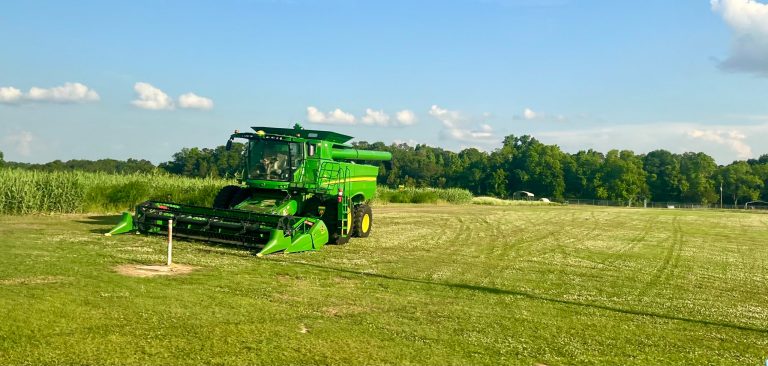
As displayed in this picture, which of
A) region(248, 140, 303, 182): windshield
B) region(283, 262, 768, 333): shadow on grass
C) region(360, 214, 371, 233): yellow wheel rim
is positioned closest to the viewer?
region(283, 262, 768, 333): shadow on grass

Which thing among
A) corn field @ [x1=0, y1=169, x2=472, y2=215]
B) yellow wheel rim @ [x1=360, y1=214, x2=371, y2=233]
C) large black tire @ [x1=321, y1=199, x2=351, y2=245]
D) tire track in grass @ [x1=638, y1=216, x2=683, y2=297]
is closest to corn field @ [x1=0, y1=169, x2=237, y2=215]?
corn field @ [x1=0, y1=169, x2=472, y2=215]

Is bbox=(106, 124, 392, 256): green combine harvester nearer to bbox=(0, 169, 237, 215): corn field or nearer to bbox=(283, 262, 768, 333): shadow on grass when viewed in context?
bbox=(283, 262, 768, 333): shadow on grass

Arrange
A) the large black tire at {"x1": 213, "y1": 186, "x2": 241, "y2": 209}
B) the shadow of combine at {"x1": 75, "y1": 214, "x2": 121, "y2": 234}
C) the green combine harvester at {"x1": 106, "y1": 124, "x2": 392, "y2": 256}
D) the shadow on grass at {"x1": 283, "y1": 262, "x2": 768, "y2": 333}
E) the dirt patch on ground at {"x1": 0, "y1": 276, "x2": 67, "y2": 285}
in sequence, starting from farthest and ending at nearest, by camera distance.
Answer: the large black tire at {"x1": 213, "y1": 186, "x2": 241, "y2": 209} < the shadow of combine at {"x1": 75, "y1": 214, "x2": 121, "y2": 234} < the green combine harvester at {"x1": 106, "y1": 124, "x2": 392, "y2": 256} < the dirt patch on ground at {"x1": 0, "y1": 276, "x2": 67, "y2": 285} < the shadow on grass at {"x1": 283, "y1": 262, "x2": 768, "y2": 333}

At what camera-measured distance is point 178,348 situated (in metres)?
6.36

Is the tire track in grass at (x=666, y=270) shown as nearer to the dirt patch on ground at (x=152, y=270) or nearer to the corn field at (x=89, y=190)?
the dirt patch on ground at (x=152, y=270)

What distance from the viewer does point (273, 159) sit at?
17.3 metres

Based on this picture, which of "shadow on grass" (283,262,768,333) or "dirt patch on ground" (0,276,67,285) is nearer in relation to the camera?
"shadow on grass" (283,262,768,333)

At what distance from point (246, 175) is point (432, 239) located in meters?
7.00

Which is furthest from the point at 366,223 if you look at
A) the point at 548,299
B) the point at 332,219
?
the point at 548,299

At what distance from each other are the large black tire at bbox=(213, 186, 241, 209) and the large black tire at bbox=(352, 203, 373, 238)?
12.9ft

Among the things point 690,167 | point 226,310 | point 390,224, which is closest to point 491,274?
point 226,310

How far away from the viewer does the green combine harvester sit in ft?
47.8

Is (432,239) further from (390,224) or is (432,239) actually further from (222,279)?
(222,279)

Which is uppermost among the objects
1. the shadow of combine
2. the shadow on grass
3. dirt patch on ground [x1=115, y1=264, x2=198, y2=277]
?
the shadow of combine
